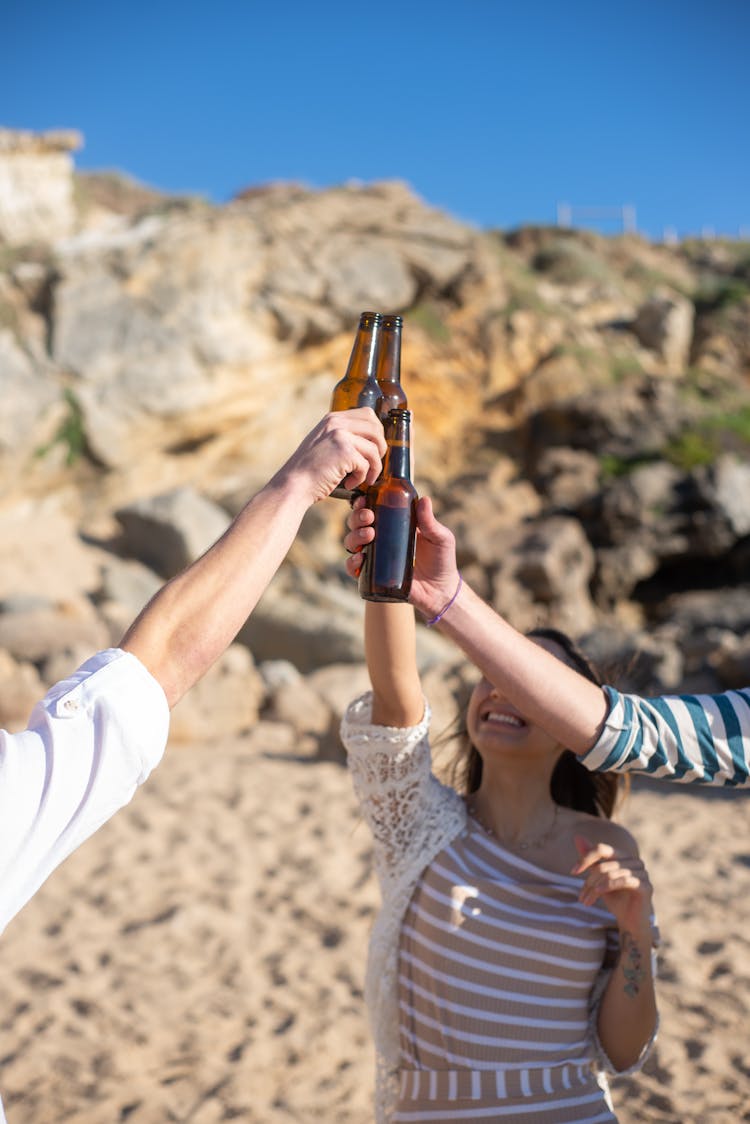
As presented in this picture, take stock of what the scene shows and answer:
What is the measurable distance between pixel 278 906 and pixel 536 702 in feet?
12.3

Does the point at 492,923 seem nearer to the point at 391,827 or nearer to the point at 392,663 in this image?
the point at 391,827

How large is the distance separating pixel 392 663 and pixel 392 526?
0.45m

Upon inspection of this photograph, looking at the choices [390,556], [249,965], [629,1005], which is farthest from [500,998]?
[249,965]

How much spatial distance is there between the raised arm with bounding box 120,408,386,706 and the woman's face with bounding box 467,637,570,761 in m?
0.99

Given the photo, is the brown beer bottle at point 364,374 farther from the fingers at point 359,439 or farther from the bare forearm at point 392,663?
the bare forearm at point 392,663

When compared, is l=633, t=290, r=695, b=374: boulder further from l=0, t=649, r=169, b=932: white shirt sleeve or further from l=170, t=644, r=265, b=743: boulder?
l=0, t=649, r=169, b=932: white shirt sleeve

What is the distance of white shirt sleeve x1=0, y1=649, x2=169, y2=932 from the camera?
110cm

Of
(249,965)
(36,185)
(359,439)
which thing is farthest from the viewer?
(36,185)

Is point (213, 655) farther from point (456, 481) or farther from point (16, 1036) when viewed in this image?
point (456, 481)

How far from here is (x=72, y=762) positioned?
3.75 feet

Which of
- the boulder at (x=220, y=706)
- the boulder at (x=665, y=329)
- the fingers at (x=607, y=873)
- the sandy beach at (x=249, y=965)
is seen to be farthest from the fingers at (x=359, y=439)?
the boulder at (x=665, y=329)

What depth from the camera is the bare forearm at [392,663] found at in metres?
2.11

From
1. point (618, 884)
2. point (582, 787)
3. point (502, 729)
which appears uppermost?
point (502, 729)

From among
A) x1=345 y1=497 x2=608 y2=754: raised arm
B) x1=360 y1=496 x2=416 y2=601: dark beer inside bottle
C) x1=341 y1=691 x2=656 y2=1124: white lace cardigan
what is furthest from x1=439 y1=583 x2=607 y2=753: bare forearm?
x1=341 y1=691 x2=656 y2=1124: white lace cardigan
